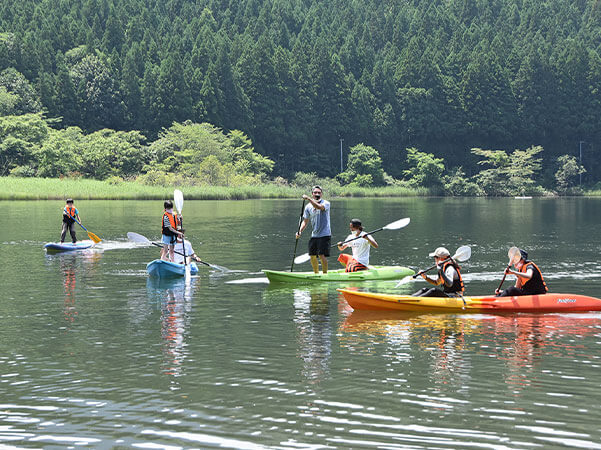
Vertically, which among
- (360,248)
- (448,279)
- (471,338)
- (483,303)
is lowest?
(471,338)

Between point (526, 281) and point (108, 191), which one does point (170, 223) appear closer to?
point (526, 281)

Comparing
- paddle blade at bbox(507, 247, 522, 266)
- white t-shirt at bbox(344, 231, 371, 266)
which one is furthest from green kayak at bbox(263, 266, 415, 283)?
paddle blade at bbox(507, 247, 522, 266)

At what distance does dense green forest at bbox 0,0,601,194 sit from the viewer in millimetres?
103250

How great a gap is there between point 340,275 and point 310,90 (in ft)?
319

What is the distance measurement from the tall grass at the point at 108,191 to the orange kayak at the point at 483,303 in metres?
55.2

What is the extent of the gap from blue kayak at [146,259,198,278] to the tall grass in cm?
4894

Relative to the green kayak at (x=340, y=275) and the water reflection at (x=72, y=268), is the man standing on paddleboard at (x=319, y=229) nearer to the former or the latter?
the green kayak at (x=340, y=275)

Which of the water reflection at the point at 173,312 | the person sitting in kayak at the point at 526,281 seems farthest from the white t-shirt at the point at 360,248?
the person sitting in kayak at the point at 526,281

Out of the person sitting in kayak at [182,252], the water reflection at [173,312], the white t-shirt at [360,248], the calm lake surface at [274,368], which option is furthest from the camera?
the person sitting in kayak at [182,252]

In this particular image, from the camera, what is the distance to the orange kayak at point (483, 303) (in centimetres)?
1509

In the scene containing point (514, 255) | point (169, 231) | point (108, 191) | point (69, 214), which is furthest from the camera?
point (108, 191)

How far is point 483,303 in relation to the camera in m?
15.1

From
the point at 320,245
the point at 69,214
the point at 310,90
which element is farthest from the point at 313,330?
the point at 310,90

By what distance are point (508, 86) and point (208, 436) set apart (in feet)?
390
